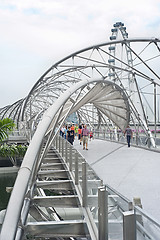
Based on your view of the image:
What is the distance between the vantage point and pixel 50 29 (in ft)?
97.9

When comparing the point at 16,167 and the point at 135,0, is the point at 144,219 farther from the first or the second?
the point at 16,167

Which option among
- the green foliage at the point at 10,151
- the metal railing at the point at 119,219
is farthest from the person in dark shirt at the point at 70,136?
the metal railing at the point at 119,219

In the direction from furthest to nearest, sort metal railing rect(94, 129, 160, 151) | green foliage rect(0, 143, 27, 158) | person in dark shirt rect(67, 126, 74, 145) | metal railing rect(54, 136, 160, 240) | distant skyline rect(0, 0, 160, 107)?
green foliage rect(0, 143, 27, 158)
person in dark shirt rect(67, 126, 74, 145)
metal railing rect(94, 129, 160, 151)
distant skyline rect(0, 0, 160, 107)
metal railing rect(54, 136, 160, 240)

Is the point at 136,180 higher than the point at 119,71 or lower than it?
lower

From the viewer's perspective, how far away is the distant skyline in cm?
1855

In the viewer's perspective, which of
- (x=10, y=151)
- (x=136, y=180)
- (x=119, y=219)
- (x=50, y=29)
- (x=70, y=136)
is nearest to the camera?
(x=119, y=219)

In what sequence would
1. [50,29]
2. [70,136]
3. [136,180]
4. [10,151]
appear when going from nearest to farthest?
[136,180], [70,136], [50,29], [10,151]

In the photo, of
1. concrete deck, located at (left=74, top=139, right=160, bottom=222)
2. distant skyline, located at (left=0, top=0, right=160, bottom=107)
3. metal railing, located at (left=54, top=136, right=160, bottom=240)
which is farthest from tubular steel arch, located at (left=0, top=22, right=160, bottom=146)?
metal railing, located at (left=54, top=136, right=160, bottom=240)

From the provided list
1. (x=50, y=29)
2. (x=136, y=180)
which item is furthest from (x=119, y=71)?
(x=136, y=180)

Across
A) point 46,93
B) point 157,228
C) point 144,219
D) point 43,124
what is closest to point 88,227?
point 144,219

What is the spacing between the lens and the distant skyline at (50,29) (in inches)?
730

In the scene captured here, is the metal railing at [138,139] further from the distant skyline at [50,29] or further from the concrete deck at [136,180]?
the distant skyline at [50,29]

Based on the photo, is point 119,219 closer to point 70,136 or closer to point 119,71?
point 70,136

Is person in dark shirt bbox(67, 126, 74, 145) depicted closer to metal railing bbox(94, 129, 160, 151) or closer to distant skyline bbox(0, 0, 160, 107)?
metal railing bbox(94, 129, 160, 151)
